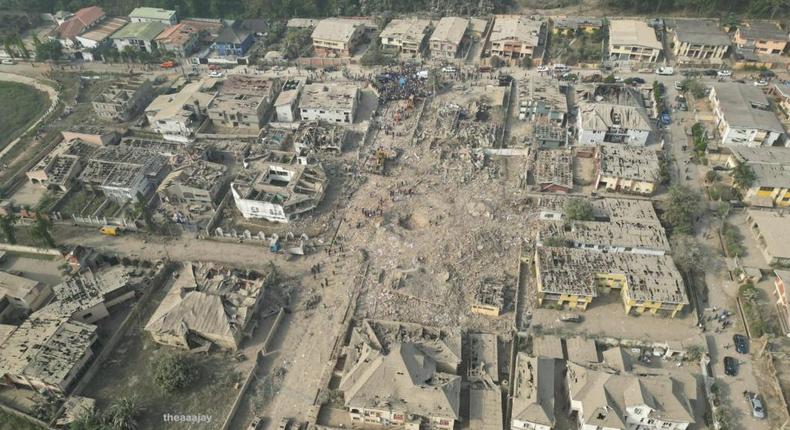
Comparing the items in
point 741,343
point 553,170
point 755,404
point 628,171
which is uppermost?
point 628,171

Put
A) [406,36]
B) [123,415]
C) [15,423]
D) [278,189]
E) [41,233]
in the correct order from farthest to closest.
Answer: [406,36]
[278,189]
[41,233]
[15,423]
[123,415]

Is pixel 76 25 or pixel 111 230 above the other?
pixel 76 25

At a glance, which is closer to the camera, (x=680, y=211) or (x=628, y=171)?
(x=680, y=211)

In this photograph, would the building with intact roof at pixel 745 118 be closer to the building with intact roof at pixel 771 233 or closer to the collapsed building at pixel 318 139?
the building with intact roof at pixel 771 233

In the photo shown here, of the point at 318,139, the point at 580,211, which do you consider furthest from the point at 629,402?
the point at 318,139

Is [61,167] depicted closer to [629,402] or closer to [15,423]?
[15,423]

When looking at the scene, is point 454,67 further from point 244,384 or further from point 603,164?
point 244,384

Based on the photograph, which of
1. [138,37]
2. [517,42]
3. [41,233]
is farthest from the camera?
[138,37]
